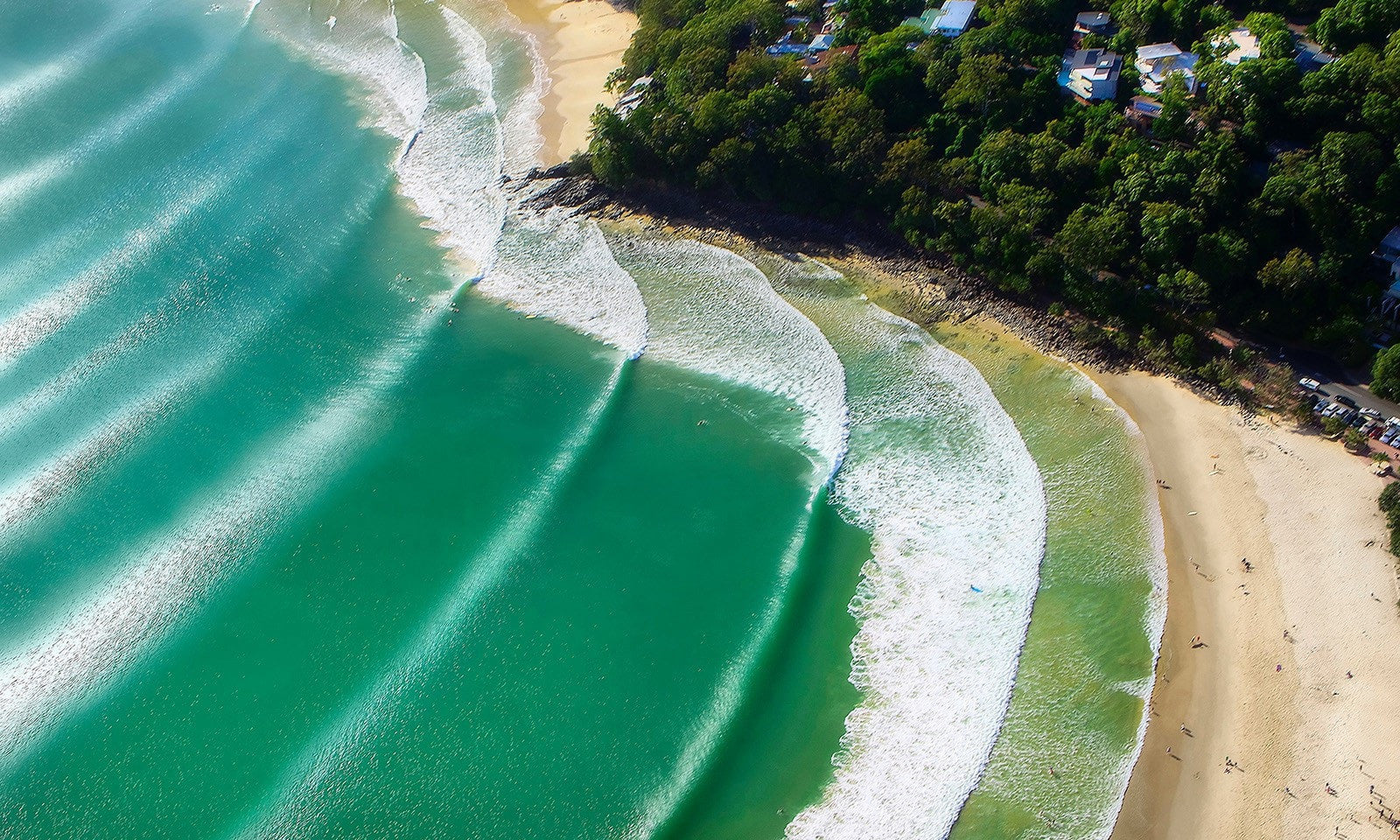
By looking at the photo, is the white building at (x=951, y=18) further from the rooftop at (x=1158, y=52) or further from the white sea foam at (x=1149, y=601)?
the white sea foam at (x=1149, y=601)

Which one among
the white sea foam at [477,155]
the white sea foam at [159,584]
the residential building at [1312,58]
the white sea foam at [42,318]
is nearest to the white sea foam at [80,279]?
the white sea foam at [42,318]

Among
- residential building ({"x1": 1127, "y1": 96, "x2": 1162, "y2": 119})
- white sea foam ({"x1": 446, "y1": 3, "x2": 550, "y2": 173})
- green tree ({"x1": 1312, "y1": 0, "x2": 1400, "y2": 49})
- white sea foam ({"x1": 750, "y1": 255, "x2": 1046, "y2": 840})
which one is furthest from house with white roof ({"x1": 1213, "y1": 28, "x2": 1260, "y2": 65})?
white sea foam ({"x1": 446, "y1": 3, "x2": 550, "y2": 173})

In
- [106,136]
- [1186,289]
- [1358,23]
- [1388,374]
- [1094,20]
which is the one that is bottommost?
[106,136]

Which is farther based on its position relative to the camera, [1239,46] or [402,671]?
[1239,46]

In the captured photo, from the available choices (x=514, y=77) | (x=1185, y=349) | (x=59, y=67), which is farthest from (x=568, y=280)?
(x=59, y=67)

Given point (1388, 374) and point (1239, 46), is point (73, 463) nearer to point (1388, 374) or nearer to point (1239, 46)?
point (1388, 374)

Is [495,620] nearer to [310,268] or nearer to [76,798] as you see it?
[76,798]
